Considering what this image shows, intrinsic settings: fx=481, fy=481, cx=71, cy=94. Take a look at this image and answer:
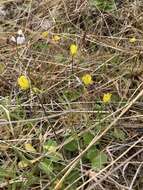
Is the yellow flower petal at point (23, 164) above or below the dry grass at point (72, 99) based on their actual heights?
below

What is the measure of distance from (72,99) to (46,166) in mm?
305

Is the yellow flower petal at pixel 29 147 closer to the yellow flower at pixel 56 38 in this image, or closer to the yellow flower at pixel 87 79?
the yellow flower at pixel 87 79

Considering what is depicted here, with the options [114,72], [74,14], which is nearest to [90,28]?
[74,14]

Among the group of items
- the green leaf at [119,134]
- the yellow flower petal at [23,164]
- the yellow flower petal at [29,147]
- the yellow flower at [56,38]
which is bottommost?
the yellow flower petal at [23,164]

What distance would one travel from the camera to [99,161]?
1361mm

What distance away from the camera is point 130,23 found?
6.34ft

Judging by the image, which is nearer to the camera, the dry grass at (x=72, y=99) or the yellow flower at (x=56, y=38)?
the dry grass at (x=72, y=99)

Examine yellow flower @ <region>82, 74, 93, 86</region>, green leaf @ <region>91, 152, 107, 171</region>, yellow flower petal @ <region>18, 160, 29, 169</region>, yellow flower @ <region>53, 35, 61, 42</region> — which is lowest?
yellow flower petal @ <region>18, 160, 29, 169</region>

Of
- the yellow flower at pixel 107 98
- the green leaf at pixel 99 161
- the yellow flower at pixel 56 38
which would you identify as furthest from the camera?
the yellow flower at pixel 56 38

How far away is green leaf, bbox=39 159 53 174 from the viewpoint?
135cm

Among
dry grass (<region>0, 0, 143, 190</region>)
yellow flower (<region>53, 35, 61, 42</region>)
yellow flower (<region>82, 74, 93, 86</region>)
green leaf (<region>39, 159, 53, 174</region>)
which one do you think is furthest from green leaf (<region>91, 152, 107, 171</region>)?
yellow flower (<region>53, 35, 61, 42</region>)

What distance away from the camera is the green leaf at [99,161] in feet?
4.43

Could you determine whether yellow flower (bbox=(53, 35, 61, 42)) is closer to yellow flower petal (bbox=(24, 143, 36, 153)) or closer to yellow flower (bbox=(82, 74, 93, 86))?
yellow flower (bbox=(82, 74, 93, 86))

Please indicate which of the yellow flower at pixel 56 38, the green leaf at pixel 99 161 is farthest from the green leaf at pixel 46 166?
the yellow flower at pixel 56 38
